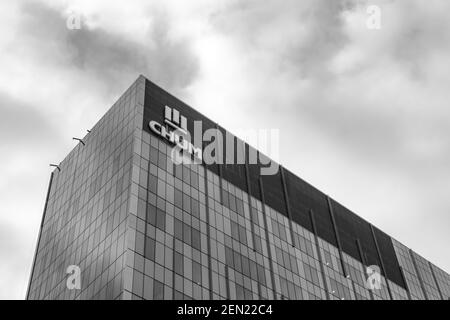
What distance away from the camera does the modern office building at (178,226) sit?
2530 inches

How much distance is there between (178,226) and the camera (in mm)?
68938

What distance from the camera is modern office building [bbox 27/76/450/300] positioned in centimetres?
6425

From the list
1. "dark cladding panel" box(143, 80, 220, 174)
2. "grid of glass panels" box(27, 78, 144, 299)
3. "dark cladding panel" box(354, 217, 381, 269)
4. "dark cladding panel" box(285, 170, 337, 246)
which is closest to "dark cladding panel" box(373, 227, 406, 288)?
"dark cladding panel" box(354, 217, 381, 269)

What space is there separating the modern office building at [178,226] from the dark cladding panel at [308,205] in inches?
9.1

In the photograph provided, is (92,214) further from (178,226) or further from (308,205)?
(308,205)

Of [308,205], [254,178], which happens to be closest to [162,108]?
[254,178]

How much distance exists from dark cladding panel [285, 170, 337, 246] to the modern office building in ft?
0.76

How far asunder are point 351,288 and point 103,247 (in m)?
43.5

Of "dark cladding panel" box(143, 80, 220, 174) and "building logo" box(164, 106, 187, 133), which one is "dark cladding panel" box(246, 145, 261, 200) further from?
"building logo" box(164, 106, 187, 133)

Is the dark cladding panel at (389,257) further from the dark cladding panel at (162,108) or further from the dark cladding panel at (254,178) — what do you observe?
the dark cladding panel at (162,108)

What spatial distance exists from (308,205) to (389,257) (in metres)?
21.4
